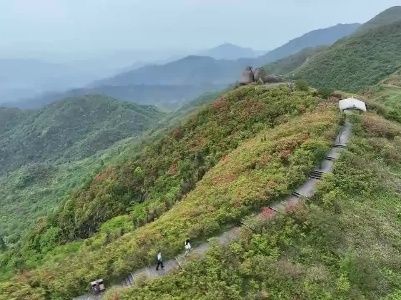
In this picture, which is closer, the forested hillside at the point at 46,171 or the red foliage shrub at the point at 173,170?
the red foliage shrub at the point at 173,170

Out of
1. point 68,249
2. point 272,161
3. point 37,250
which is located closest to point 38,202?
point 37,250

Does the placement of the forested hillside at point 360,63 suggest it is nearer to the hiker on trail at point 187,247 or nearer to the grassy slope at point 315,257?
the grassy slope at point 315,257

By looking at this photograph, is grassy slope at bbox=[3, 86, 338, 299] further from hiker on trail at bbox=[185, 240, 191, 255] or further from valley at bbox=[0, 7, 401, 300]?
hiker on trail at bbox=[185, 240, 191, 255]

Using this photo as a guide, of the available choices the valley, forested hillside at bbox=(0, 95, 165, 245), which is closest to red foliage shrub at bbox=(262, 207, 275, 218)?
the valley

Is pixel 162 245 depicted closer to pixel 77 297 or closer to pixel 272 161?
pixel 77 297

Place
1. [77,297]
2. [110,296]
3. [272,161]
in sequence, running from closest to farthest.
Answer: [110,296] → [77,297] → [272,161]

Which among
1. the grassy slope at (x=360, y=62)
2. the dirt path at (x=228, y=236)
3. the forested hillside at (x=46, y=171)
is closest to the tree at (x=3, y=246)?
the forested hillside at (x=46, y=171)
